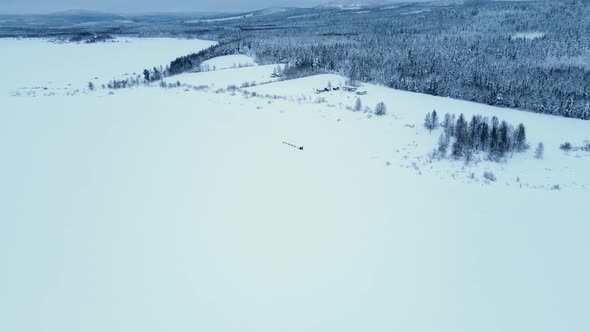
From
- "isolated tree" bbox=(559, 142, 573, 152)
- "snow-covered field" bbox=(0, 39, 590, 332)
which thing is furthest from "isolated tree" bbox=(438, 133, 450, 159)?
"isolated tree" bbox=(559, 142, 573, 152)

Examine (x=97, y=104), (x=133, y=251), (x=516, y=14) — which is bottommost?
(x=133, y=251)

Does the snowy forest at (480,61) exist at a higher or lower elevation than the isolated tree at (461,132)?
higher

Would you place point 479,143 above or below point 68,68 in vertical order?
below

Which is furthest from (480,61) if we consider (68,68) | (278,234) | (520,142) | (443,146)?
(68,68)

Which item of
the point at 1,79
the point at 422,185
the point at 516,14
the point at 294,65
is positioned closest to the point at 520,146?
the point at 422,185

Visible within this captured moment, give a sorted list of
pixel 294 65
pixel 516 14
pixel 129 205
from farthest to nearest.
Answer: pixel 516 14, pixel 294 65, pixel 129 205

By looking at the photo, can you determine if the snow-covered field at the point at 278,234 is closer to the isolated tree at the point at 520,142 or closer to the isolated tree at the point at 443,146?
the isolated tree at the point at 443,146

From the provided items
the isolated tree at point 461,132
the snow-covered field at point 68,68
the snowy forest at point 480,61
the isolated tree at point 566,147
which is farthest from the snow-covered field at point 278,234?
the snow-covered field at point 68,68

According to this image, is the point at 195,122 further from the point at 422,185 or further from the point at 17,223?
the point at 422,185

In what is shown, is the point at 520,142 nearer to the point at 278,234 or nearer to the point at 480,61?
the point at 278,234
